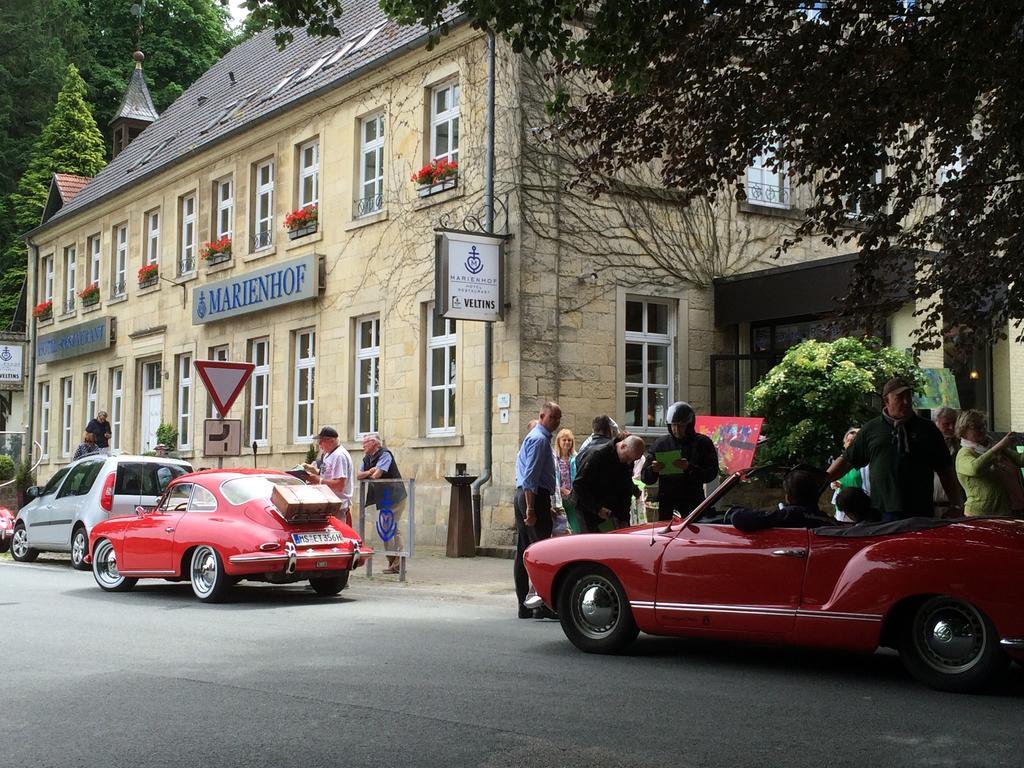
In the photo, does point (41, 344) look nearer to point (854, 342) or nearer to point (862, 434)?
point (854, 342)

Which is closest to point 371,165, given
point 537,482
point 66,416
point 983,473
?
point 537,482

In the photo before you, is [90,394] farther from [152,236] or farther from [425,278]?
[425,278]

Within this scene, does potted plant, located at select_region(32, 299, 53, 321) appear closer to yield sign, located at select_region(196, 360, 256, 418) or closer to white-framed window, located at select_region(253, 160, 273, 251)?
white-framed window, located at select_region(253, 160, 273, 251)

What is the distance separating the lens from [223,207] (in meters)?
28.8

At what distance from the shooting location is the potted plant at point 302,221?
2488 cm

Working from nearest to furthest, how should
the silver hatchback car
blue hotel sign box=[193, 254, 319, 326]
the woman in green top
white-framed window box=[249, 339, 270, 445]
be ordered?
the woman in green top < the silver hatchback car < blue hotel sign box=[193, 254, 319, 326] < white-framed window box=[249, 339, 270, 445]

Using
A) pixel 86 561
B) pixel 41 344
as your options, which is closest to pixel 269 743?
pixel 86 561

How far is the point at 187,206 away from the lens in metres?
30.4

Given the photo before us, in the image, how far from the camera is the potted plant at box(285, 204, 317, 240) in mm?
→ 24875

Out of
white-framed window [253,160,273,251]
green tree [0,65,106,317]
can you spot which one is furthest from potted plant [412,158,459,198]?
green tree [0,65,106,317]

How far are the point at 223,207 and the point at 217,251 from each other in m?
1.27

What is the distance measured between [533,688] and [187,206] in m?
24.7

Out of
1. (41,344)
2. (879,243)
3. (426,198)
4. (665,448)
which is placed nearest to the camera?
(665,448)

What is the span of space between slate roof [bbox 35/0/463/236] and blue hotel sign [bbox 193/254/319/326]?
3.02 m
